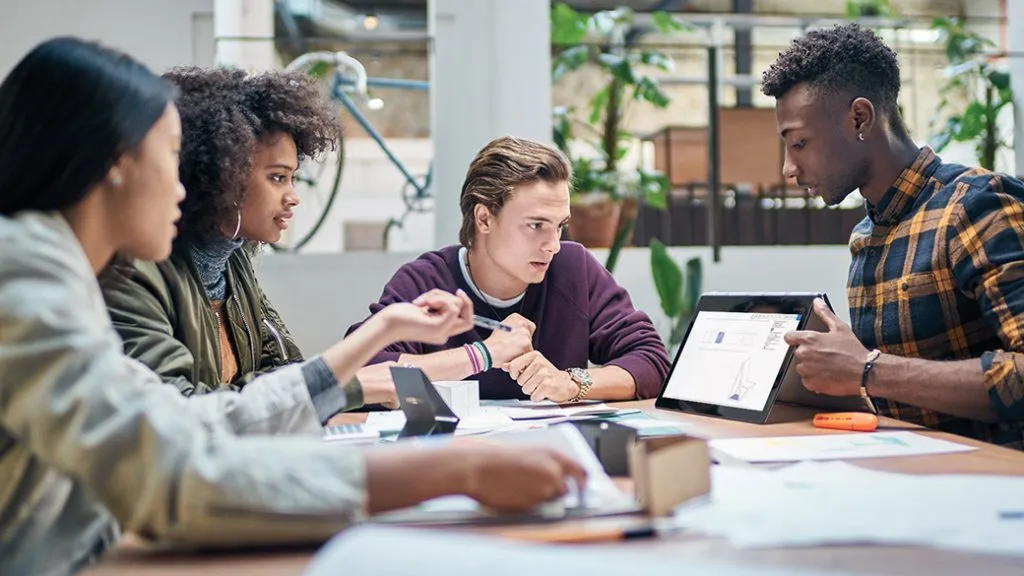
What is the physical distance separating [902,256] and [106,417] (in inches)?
59.7

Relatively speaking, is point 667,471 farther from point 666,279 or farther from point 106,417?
point 666,279

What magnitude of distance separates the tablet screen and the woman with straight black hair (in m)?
0.86

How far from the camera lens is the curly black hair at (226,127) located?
72.4 inches

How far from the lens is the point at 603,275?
100 inches

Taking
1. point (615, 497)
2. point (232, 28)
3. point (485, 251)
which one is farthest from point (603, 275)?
point (232, 28)

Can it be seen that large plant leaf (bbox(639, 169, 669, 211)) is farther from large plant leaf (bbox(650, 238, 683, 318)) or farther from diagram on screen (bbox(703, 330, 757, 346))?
diagram on screen (bbox(703, 330, 757, 346))

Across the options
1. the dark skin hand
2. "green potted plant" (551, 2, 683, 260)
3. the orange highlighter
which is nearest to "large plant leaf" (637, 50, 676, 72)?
"green potted plant" (551, 2, 683, 260)

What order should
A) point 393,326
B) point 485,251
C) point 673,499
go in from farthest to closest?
point 485,251, point 393,326, point 673,499

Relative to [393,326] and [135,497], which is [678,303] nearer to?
[393,326]

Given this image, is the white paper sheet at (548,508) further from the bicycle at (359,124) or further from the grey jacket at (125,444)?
the bicycle at (359,124)

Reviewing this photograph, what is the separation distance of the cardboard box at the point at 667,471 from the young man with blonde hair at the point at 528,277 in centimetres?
127

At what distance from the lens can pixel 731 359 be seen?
5.90 feet

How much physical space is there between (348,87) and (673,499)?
3.24 m

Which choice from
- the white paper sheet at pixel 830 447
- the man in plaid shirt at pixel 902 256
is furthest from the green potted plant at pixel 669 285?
the white paper sheet at pixel 830 447
